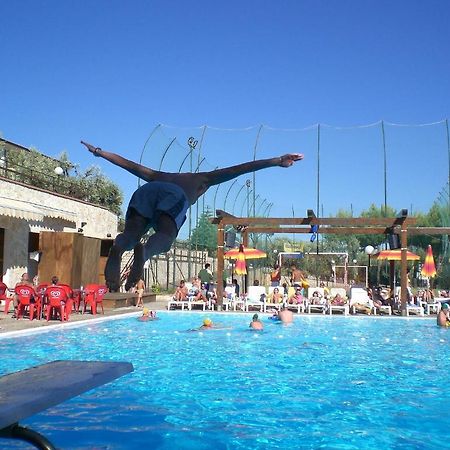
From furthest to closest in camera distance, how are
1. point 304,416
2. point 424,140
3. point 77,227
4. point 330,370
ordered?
point 424,140, point 77,227, point 330,370, point 304,416

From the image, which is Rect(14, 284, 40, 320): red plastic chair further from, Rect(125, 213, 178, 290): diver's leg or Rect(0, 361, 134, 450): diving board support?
Rect(0, 361, 134, 450): diving board support

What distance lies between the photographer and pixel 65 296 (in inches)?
528

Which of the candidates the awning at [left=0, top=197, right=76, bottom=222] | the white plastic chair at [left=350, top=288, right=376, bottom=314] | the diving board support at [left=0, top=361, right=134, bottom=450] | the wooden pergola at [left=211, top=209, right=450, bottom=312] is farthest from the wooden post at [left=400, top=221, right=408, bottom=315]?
the diving board support at [left=0, top=361, right=134, bottom=450]

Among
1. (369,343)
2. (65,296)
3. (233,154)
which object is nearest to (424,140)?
(233,154)

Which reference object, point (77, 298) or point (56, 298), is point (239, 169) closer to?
point (56, 298)

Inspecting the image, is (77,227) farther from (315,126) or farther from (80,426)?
(80,426)

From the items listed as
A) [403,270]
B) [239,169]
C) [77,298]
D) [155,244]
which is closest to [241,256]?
A: [403,270]

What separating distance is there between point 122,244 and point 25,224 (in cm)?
1536

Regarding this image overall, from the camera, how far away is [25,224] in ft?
60.6

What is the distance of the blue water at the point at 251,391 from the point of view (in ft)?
18.1

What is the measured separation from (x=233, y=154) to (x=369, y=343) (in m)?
14.6

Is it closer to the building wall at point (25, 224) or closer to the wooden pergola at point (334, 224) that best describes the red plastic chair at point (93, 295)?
the building wall at point (25, 224)

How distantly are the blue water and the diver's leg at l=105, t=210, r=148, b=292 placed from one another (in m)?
1.84

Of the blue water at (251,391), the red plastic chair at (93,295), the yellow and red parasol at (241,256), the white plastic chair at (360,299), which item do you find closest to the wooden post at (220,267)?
the yellow and red parasol at (241,256)
